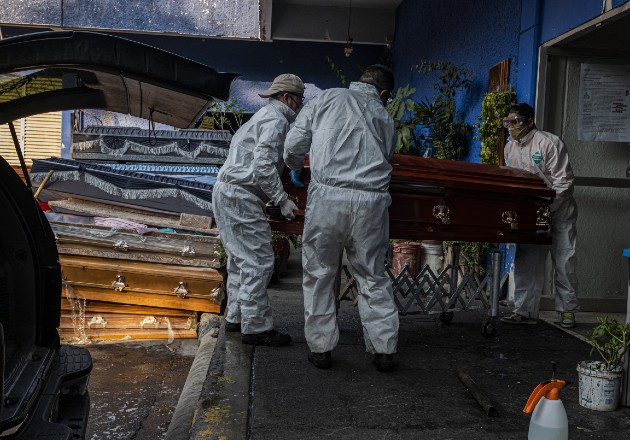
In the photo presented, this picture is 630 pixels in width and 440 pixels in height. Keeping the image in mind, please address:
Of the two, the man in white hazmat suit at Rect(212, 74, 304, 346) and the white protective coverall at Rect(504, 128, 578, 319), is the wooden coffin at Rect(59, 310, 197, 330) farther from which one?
the white protective coverall at Rect(504, 128, 578, 319)

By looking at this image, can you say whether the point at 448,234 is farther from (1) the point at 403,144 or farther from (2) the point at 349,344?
(1) the point at 403,144

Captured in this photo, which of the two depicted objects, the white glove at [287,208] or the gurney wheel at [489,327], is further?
the gurney wheel at [489,327]

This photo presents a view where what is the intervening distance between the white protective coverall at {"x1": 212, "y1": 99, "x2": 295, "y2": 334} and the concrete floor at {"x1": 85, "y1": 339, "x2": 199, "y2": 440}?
103cm

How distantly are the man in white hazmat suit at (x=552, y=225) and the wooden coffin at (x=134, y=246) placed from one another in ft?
10.8

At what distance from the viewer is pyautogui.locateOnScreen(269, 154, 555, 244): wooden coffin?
5.15 m

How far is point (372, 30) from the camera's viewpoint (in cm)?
1509

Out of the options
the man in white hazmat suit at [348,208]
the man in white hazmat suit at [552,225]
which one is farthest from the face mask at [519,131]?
the man in white hazmat suit at [348,208]

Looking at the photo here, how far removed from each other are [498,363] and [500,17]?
494 cm

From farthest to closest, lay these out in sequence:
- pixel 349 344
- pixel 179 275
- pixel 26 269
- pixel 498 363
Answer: pixel 179 275, pixel 349 344, pixel 498 363, pixel 26 269

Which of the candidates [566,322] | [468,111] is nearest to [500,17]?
[468,111]

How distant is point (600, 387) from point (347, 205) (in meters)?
1.84

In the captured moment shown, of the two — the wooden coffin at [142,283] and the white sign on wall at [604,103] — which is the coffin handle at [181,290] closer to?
the wooden coffin at [142,283]

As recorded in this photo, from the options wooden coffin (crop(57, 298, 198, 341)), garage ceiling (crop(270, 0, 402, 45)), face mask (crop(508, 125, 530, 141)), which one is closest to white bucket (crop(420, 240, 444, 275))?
face mask (crop(508, 125, 530, 141))

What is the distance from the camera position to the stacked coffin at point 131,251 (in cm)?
752
